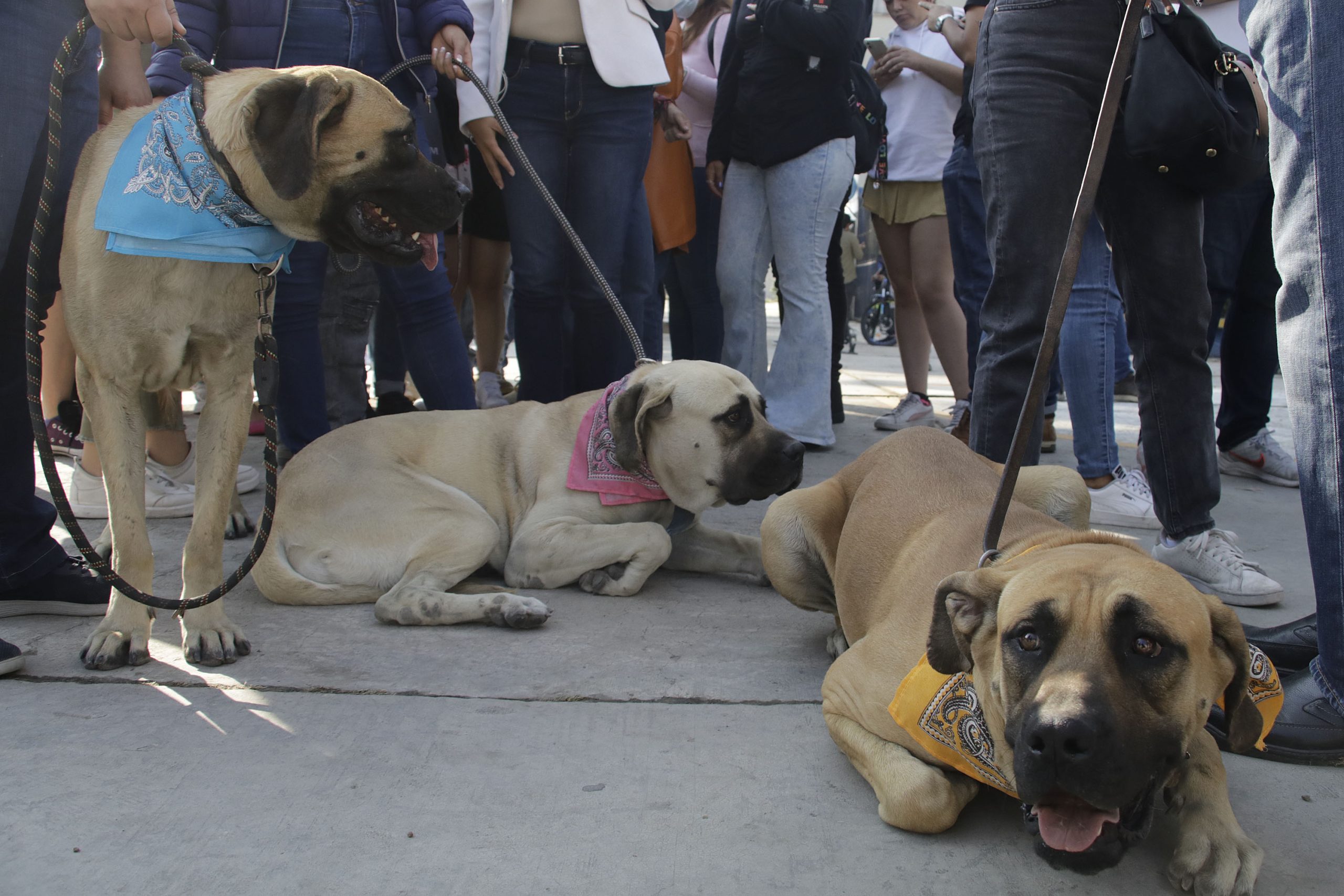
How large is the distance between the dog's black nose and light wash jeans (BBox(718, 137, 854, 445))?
12.9 feet

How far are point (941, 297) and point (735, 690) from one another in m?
4.10

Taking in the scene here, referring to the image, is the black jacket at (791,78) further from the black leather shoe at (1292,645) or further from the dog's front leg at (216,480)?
the black leather shoe at (1292,645)

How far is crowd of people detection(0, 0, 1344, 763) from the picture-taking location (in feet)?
8.93

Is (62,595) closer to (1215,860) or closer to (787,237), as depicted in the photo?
(1215,860)

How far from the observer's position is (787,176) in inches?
217

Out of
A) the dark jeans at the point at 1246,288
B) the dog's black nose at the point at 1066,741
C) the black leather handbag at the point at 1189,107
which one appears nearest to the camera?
the dog's black nose at the point at 1066,741

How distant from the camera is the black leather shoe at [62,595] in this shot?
9.74 feet

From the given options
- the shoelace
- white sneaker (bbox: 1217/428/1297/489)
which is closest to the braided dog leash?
the shoelace

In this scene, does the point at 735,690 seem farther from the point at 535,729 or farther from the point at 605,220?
the point at 605,220

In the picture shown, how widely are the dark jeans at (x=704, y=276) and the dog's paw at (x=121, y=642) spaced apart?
419 centimetres

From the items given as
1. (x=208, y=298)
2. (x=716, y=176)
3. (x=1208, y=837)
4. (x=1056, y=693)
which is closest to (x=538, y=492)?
(x=208, y=298)

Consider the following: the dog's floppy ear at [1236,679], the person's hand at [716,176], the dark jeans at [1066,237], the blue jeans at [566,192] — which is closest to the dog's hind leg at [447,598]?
the blue jeans at [566,192]

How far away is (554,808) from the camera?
203 centimetres

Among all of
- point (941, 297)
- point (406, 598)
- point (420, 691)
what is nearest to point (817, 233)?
point (941, 297)
